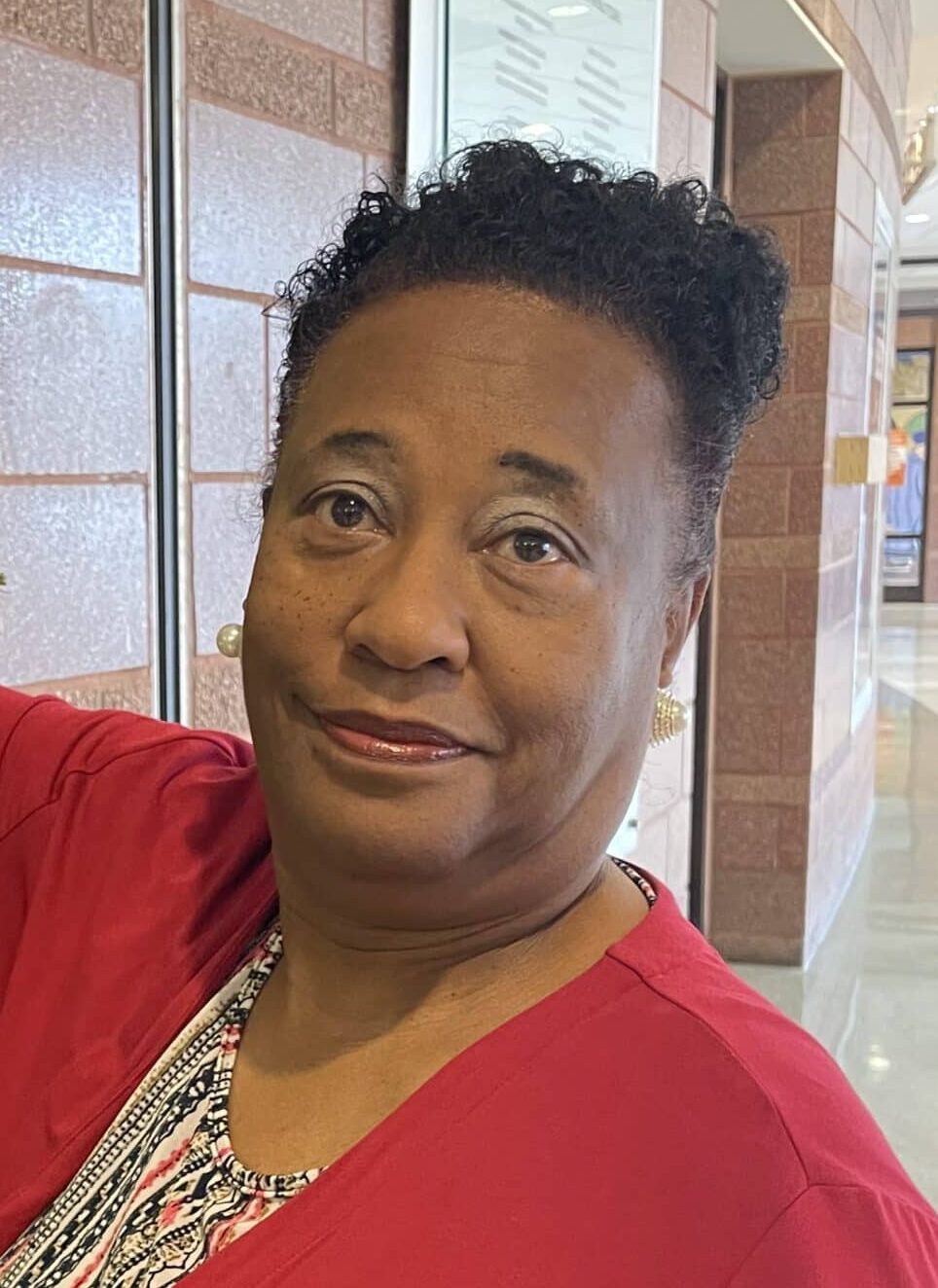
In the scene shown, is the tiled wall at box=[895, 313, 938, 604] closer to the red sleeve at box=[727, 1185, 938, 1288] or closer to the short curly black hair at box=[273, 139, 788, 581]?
the short curly black hair at box=[273, 139, 788, 581]

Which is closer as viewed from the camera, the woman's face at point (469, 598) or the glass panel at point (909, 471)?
the woman's face at point (469, 598)

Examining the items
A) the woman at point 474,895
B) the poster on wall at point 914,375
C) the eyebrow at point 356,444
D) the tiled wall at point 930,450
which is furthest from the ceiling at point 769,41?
the poster on wall at point 914,375

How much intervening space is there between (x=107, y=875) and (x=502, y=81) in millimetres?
1425

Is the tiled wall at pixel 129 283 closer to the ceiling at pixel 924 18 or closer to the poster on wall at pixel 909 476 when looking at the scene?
the ceiling at pixel 924 18

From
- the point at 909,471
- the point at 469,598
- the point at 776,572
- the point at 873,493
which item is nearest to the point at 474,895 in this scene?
the point at 469,598

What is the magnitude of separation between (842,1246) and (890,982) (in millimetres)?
3188

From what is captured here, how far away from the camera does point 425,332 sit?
873 mm

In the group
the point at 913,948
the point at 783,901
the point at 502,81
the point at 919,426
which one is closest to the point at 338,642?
the point at 502,81

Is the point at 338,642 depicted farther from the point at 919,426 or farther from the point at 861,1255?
the point at 919,426

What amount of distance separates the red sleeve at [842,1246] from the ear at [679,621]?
38cm

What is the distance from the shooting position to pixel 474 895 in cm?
85

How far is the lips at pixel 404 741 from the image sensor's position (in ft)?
2.60

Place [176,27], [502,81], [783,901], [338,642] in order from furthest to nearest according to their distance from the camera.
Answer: [783,901] → [502,81] → [176,27] → [338,642]

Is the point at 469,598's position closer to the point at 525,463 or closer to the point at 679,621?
the point at 525,463
